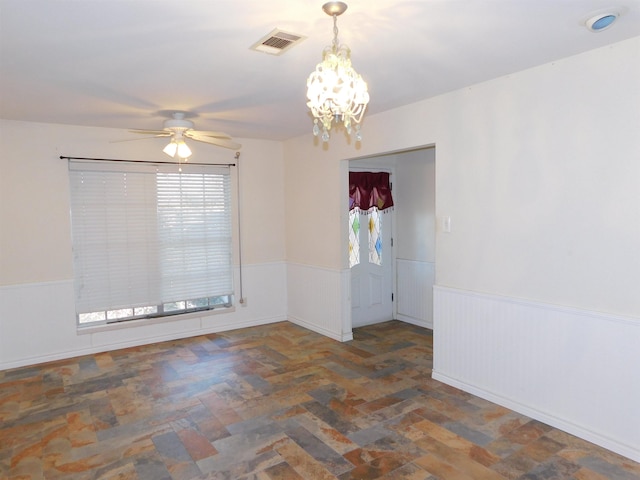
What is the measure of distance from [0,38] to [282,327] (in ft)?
13.9

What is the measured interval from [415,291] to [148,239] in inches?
134

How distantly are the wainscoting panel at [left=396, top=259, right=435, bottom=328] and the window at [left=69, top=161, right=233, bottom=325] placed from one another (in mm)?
2299

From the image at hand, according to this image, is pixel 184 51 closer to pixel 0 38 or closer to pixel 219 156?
pixel 0 38

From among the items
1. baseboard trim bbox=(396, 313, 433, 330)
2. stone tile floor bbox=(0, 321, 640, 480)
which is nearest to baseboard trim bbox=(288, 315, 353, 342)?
stone tile floor bbox=(0, 321, 640, 480)

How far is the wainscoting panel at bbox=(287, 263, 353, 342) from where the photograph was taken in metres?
5.06

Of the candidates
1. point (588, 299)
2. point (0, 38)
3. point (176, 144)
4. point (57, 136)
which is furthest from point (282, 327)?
point (0, 38)

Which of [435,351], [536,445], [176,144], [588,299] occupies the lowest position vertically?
[536,445]

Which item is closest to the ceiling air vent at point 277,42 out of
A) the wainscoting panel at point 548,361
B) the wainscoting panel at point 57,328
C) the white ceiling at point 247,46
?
the white ceiling at point 247,46

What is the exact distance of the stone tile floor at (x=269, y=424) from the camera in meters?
2.58

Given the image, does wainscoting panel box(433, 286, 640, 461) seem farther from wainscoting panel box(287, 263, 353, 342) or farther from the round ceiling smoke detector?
the round ceiling smoke detector

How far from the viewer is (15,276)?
4.38 metres

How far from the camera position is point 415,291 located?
5684 millimetres

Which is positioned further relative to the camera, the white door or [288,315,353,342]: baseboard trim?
the white door

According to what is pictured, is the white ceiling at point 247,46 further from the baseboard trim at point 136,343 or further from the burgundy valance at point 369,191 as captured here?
the baseboard trim at point 136,343
